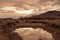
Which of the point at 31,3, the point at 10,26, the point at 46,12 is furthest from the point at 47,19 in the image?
the point at 10,26

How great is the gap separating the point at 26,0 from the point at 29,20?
21cm

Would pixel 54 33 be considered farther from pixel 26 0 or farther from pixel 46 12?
pixel 26 0

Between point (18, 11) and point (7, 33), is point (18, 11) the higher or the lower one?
the higher one

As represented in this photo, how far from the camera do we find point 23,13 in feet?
7.72

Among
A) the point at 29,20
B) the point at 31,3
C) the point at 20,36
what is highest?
the point at 31,3

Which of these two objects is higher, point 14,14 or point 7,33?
point 14,14

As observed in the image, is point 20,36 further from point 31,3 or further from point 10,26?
point 31,3

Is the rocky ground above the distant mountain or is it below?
below

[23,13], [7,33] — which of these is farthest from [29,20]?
[7,33]

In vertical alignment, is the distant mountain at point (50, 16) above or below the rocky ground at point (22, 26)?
above

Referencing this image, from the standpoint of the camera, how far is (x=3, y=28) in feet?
7.80

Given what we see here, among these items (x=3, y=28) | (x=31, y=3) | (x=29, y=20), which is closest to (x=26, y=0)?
(x=31, y=3)

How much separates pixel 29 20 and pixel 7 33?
25cm

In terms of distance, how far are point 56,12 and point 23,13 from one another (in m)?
0.32
